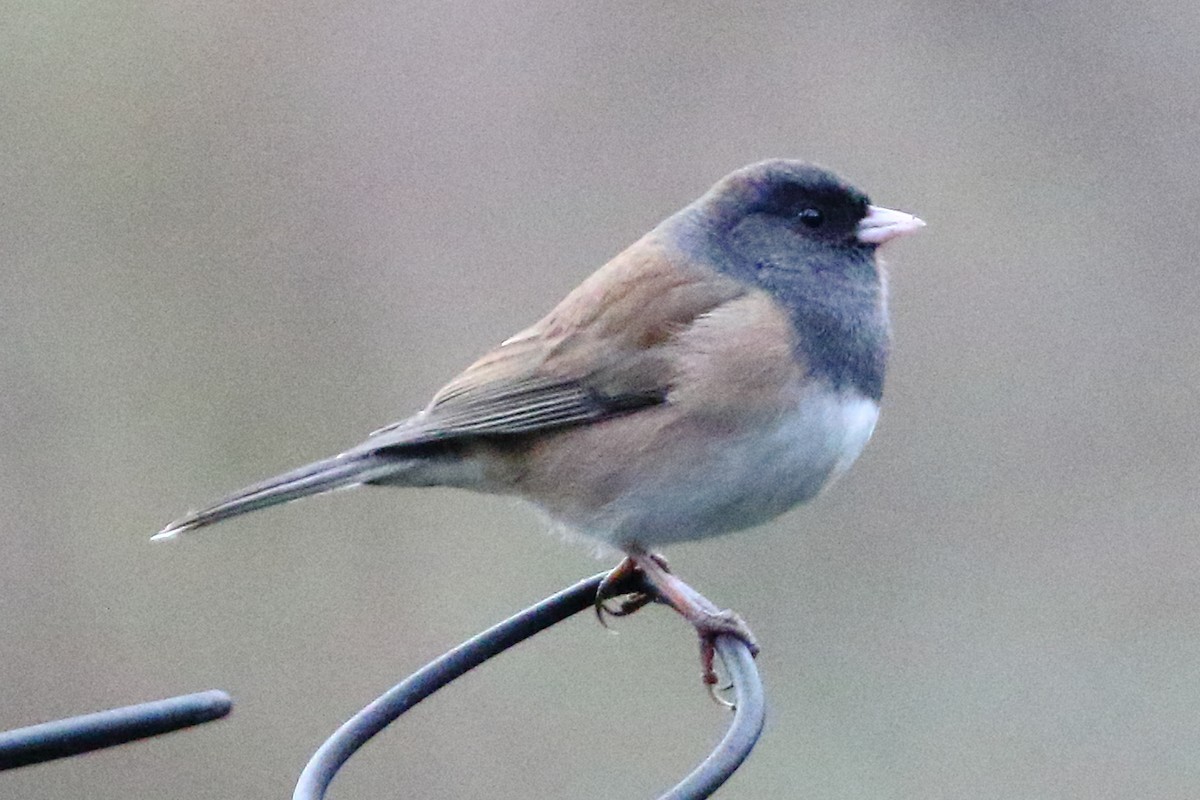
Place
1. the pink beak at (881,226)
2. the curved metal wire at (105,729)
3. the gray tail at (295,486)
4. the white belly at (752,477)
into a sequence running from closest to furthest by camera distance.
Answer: the curved metal wire at (105,729) → the gray tail at (295,486) → the white belly at (752,477) → the pink beak at (881,226)

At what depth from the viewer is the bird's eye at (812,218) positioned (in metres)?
2.61

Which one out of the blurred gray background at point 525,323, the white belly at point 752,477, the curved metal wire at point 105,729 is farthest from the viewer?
the blurred gray background at point 525,323

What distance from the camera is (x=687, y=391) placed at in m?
2.39

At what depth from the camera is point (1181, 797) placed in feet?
11.9

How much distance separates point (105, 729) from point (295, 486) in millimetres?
992

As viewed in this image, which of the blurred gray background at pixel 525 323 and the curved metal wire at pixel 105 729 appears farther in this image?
the blurred gray background at pixel 525 323

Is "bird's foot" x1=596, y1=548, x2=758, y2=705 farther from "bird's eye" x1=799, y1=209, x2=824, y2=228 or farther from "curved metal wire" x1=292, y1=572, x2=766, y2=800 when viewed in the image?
"bird's eye" x1=799, y1=209, x2=824, y2=228

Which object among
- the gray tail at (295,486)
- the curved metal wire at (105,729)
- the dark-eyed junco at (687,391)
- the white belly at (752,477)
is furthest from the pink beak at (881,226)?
the curved metal wire at (105,729)

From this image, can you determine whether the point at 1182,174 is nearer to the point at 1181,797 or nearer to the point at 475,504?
the point at 1181,797

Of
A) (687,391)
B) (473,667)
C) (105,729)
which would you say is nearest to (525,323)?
(687,391)

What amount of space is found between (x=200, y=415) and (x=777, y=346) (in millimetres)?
2033

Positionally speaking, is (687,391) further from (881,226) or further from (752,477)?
(881,226)

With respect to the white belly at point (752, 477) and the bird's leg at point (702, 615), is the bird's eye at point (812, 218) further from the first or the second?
the bird's leg at point (702, 615)

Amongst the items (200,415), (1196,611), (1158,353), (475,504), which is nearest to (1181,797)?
(1196,611)
